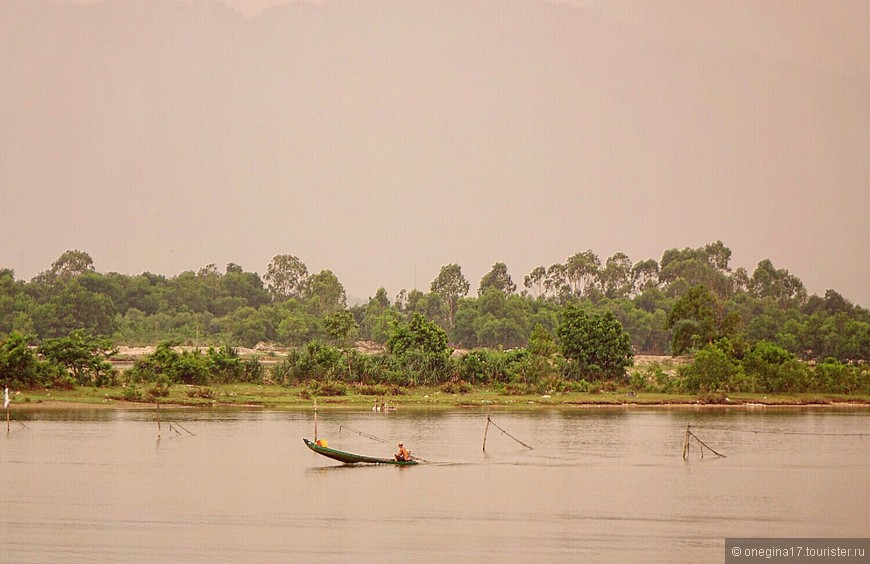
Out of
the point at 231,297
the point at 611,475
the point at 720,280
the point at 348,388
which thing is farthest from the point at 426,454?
the point at 720,280

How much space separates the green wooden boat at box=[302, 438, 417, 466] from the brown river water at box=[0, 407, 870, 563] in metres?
0.50

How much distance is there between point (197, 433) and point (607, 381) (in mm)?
34630

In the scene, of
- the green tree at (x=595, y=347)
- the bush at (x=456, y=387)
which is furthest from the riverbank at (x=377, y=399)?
the green tree at (x=595, y=347)

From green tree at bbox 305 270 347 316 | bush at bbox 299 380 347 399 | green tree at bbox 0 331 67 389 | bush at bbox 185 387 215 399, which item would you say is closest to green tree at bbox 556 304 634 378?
bush at bbox 299 380 347 399

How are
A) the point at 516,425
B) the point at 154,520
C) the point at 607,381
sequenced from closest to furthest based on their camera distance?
the point at 154,520 < the point at 516,425 < the point at 607,381

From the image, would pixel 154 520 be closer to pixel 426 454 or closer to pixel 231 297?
pixel 426 454

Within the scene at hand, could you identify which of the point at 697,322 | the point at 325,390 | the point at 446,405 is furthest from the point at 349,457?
the point at 697,322

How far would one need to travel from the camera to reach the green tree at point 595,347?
7975 centimetres

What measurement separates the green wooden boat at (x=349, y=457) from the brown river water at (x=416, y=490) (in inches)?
19.8

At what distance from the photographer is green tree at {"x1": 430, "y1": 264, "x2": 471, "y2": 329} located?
539 ft

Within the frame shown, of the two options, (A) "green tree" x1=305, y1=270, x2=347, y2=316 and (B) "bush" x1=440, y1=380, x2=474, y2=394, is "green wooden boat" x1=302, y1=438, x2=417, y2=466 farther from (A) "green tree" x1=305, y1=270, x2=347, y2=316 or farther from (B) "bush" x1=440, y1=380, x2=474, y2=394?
(A) "green tree" x1=305, y1=270, x2=347, y2=316

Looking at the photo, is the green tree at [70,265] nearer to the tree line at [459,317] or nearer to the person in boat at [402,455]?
the tree line at [459,317]

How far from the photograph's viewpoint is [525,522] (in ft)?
118

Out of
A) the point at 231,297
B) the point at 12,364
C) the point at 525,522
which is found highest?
the point at 231,297
